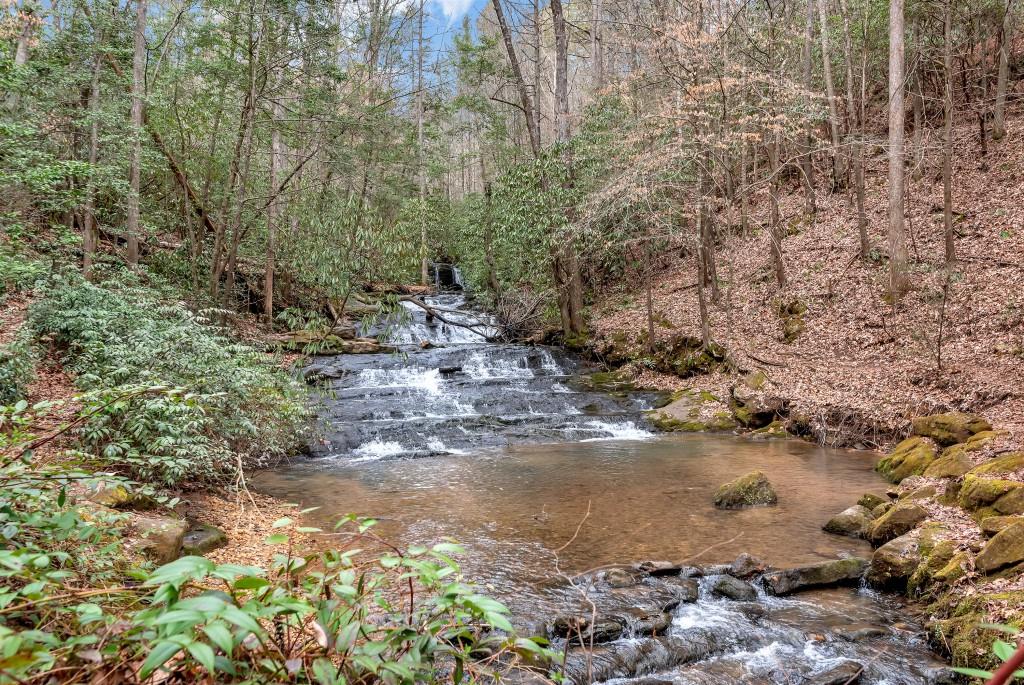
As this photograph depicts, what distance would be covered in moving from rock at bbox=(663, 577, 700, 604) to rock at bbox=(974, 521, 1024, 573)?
230cm

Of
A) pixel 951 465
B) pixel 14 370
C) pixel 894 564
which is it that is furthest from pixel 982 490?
pixel 14 370

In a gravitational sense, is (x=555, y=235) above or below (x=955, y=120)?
below

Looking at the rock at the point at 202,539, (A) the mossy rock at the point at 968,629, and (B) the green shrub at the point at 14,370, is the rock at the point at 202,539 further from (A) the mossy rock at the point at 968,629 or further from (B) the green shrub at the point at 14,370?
(A) the mossy rock at the point at 968,629

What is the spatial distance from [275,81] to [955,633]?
43.2ft

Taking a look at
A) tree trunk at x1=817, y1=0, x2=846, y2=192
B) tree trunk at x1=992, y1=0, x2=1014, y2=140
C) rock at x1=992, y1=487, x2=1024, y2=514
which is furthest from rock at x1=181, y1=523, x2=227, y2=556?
tree trunk at x1=992, y1=0, x2=1014, y2=140

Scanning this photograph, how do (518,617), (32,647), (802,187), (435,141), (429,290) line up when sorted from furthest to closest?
(435,141)
(429,290)
(802,187)
(518,617)
(32,647)

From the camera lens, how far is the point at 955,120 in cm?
1995

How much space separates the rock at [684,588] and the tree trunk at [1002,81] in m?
17.8

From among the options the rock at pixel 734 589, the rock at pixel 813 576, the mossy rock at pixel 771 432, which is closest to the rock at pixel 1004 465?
the rock at pixel 813 576

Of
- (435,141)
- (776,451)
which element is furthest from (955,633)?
(435,141)

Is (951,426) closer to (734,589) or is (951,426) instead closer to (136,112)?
Answer: (734,589)

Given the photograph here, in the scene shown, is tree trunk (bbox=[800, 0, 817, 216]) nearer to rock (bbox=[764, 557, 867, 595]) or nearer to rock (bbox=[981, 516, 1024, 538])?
rock (bbox=[981, 516, 1024, 538])

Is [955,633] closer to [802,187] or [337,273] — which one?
[337,273]

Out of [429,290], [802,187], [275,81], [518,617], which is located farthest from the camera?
[429,290]
